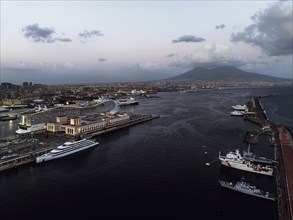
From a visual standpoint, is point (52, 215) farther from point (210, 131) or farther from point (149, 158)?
point (210, 131)

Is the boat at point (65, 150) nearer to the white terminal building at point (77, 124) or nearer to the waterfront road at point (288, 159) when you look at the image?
the white terminal building at point (77, 124)

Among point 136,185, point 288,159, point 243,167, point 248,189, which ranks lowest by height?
point 136,185

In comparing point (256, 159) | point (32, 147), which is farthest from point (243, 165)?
point (32, 147)

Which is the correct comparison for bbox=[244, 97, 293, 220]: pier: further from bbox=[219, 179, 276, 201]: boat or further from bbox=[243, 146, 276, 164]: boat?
bbox=[243, 146, 276, 164]: boat

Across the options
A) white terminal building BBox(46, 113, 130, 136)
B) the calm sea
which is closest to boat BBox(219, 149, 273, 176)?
the calm sea

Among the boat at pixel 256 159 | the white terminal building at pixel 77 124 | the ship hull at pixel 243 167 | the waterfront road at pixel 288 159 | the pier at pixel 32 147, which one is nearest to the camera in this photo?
the waterfront road at pixel 288 159

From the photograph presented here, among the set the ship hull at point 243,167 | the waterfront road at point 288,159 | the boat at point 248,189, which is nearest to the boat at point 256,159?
the waterfront road at point 288,159

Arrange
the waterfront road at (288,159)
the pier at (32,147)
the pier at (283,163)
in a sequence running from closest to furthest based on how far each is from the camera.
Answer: the pier at (283,163), the waterfront road at (288,159), the pier at (32,147)

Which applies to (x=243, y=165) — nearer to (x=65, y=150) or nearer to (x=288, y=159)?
(x=288, y=159)

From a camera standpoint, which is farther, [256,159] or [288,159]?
[256,159]

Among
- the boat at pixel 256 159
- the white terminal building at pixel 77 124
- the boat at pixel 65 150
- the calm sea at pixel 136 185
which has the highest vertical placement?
the white terminal building at pixel 77 124
